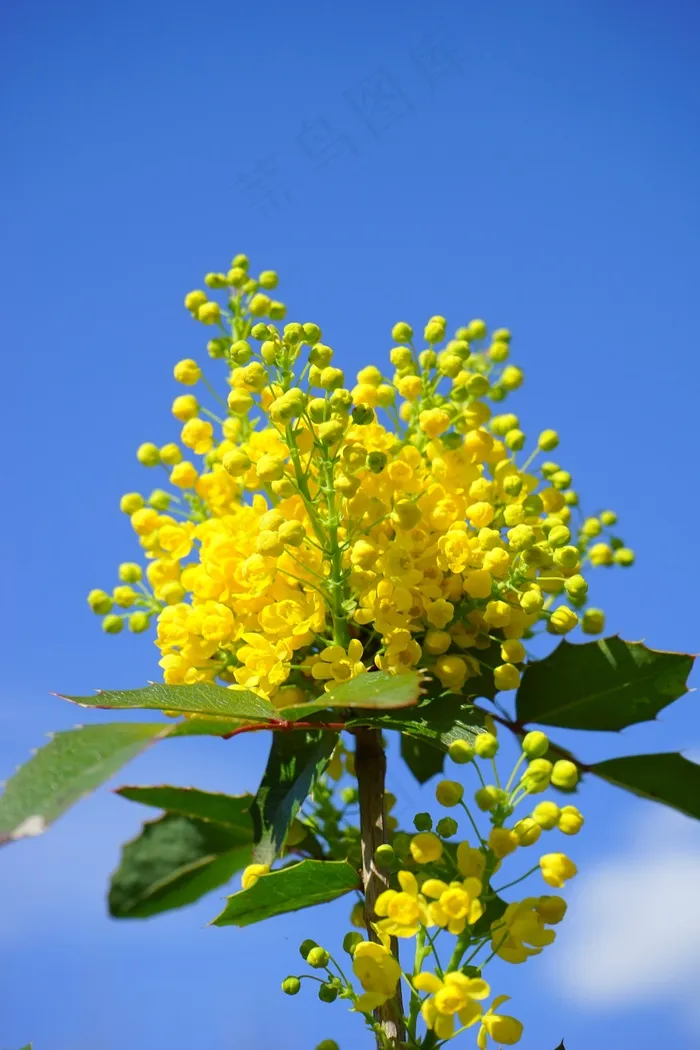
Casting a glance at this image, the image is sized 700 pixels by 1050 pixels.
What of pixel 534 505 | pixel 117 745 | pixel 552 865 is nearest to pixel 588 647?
pixel 534 505

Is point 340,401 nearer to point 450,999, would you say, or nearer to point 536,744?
point 536,744

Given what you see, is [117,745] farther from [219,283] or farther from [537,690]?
[219,283]

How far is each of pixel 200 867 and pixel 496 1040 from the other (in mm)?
435

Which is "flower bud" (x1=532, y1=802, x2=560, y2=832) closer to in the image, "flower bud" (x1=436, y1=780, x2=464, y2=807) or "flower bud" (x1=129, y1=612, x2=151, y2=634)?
"flower bud" (x1=436, y1=780, x2=464, y2=807)

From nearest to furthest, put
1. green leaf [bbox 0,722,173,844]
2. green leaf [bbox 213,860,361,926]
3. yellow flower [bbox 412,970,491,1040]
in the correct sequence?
green leaf [bbox 0,722,173,844] → yellow flower [bbox 412,970,491,1040] → green leaf [bbox 213,860,361,926]

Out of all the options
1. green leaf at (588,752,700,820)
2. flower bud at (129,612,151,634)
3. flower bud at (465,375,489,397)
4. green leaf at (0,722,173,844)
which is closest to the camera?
green leaf at (0,722,173,844)

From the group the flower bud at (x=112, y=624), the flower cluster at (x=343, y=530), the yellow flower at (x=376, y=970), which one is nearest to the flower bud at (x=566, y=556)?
the flower cluster at (x=343, y=530)

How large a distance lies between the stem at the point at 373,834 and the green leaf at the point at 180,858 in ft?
0.51

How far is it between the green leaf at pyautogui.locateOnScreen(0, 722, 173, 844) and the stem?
1.16 ft

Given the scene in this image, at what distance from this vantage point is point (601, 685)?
1.19 meters

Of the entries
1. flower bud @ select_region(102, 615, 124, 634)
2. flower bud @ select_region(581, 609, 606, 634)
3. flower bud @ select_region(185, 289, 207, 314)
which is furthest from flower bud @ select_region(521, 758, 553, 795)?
flower bud @ select_region(185, 289, 207, 314)

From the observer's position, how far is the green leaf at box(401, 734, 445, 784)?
4.58 feet

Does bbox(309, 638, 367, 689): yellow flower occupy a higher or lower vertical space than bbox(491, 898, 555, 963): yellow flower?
higher

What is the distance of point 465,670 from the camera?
1142 millimetres
